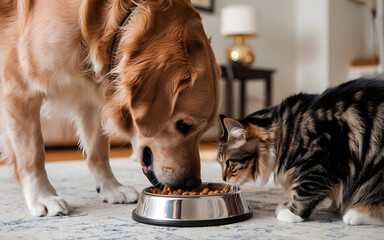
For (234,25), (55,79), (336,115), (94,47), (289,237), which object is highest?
(234,25)

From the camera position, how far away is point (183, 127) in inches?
61.2

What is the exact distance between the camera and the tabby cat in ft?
4.50

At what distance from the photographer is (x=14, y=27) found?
5.30ft

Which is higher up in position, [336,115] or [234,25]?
[234,25]

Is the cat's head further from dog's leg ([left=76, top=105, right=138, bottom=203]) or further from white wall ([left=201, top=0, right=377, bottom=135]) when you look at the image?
white wall ([left=201, top=0, right=377, bottom=135])

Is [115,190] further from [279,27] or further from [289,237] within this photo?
[279,27]

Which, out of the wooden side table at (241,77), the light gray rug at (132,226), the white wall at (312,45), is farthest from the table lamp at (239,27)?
the light gray rug at (132,226)

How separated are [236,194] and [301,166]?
230 millimetres

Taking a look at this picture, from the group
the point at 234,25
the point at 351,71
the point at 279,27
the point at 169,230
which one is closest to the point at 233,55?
the point at 234,25

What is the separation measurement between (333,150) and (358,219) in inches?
8.9

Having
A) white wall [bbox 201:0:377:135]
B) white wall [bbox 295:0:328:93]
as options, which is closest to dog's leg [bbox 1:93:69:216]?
white wall [bbox 201:0:377:135]

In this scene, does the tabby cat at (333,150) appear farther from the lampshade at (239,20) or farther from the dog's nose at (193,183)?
the lampshade at (239,20)

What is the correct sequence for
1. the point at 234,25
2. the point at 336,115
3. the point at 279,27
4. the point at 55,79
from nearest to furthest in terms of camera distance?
the point at 336,115
the point at 55,79
the point at 234,25
the point at 279,27

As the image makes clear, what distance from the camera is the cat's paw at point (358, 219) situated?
1.39 m
